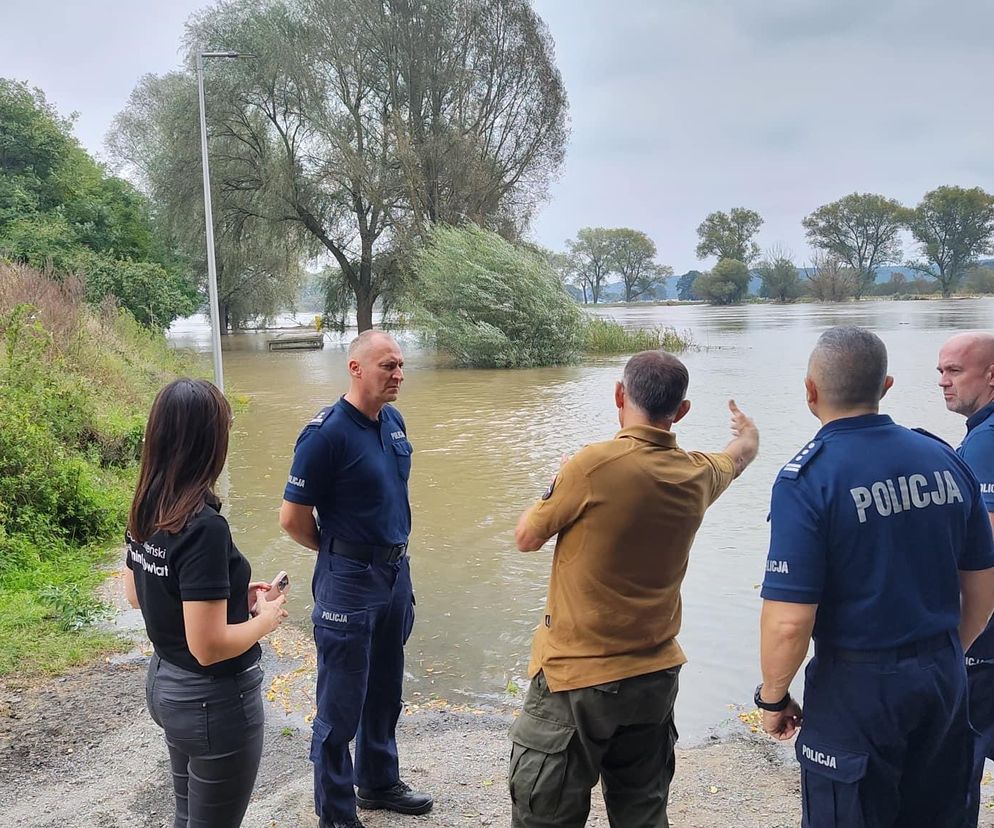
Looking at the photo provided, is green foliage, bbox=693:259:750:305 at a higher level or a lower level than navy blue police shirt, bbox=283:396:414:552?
higher

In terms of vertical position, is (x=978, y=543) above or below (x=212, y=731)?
above

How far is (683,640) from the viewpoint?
659 centimetres

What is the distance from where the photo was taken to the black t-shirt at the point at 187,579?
2.47m

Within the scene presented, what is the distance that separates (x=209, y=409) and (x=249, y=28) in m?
40.3

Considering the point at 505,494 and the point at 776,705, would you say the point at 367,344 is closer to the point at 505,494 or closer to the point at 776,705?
the point at 776,705

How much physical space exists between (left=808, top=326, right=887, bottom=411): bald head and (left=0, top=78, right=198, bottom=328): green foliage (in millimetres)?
22809

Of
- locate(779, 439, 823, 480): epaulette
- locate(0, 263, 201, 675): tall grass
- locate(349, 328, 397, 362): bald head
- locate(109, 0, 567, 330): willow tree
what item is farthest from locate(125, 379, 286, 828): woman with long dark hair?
locate(109, 0, 567, 330): willow tree

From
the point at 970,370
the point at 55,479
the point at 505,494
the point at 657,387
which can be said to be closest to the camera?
the point at 657,387

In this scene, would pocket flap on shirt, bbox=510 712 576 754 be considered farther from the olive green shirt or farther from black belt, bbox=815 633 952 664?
black belt, bbox=815 633 952 664

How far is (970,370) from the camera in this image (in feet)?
11.3

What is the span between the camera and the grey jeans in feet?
8.52

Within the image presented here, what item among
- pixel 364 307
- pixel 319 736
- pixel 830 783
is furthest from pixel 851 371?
pixel 364 307

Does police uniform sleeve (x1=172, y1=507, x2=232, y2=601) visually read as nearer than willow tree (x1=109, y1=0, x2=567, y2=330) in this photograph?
Yes

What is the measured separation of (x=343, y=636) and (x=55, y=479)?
6.31 m
